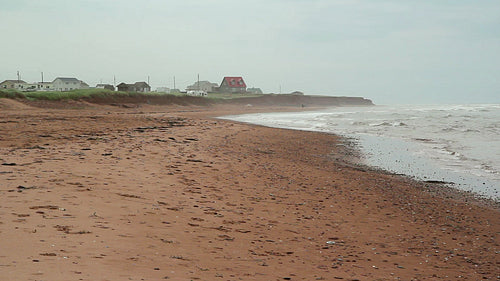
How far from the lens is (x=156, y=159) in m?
11.4

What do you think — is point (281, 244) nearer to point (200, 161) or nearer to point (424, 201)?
point (424, 201)

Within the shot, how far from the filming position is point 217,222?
6730 mm

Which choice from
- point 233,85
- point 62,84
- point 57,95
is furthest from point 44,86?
point 57,95

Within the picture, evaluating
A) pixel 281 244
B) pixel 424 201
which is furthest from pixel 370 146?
pixel 281 244

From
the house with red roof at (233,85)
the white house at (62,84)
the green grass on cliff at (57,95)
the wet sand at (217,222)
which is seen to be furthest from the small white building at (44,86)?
the wet sand at (217,222)

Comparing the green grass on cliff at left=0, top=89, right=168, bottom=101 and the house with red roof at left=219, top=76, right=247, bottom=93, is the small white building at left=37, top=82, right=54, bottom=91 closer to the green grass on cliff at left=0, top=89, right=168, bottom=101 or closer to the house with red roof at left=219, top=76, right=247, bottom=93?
the green grass on cliff at left=0, top=89, right=168, bottom=101

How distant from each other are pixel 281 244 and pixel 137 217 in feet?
7.18

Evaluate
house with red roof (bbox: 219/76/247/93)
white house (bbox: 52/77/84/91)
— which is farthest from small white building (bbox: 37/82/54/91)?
house with red roof (bbox: 219/76/247/93)

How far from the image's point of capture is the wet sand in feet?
15.3

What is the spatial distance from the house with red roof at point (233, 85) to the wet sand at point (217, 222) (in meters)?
120

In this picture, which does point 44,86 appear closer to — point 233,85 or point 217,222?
point 233,85

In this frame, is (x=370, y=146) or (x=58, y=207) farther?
(x=370, y=146)

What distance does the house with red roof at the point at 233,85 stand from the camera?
131250 millimetres

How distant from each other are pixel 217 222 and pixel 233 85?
12600cm
